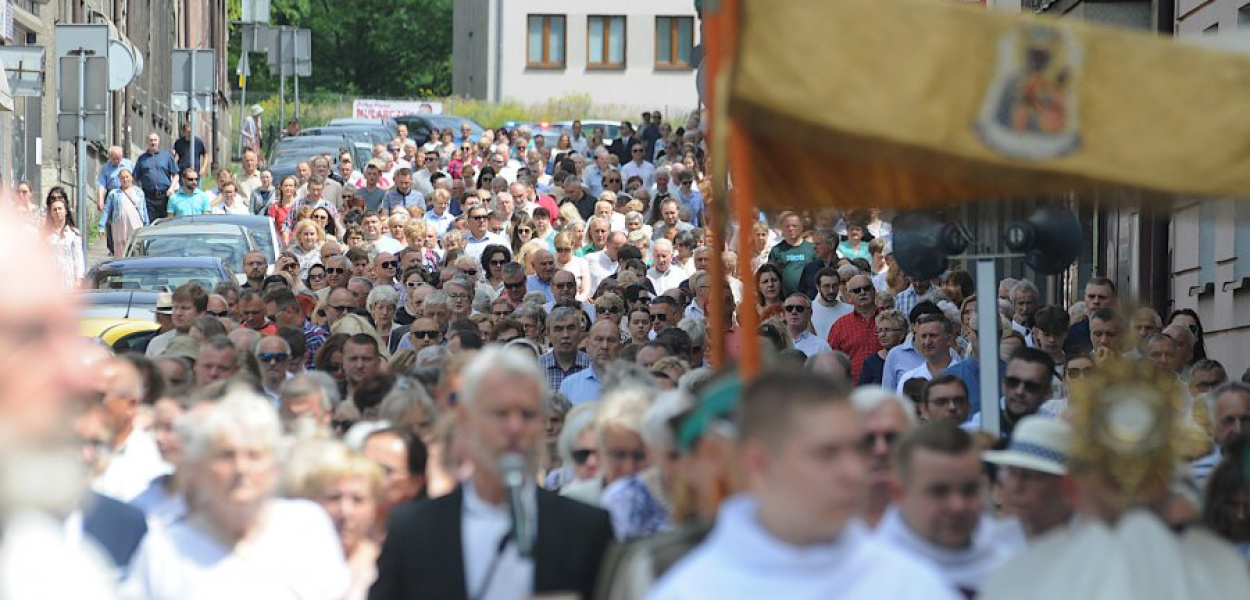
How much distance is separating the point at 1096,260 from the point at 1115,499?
20.4 meters

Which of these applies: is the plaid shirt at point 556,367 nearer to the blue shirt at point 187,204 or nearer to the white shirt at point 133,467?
the white shirt at point 133,467

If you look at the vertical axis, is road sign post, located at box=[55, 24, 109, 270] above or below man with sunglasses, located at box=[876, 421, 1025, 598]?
above

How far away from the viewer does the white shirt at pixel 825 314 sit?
16.4 metres

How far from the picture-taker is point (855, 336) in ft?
50.8

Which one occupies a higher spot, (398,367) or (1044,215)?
(1044,215)

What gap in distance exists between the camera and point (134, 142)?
52.4 m

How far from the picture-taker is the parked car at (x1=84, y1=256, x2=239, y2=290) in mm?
20234

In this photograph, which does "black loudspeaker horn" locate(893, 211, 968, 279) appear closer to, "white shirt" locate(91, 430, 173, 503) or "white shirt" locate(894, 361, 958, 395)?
"white shirt" locate(894, 361, 958, 395)

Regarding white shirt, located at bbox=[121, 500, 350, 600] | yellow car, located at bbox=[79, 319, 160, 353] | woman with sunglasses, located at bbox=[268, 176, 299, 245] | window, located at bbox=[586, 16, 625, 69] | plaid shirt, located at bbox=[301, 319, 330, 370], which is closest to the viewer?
white shirt, located at bbox=[121, 500, 350, 600]

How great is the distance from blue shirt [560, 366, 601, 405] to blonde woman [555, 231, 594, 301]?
5.89 m

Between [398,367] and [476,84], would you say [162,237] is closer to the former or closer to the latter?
[398,367]

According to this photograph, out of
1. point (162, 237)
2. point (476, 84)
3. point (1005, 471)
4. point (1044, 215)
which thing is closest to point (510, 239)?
point (162, 237)

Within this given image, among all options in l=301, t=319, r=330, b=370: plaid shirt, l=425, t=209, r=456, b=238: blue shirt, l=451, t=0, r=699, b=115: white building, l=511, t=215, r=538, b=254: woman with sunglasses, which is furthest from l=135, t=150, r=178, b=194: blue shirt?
l=451, t=0, r=699, b=115: white building

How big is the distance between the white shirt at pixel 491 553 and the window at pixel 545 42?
70573 mm
